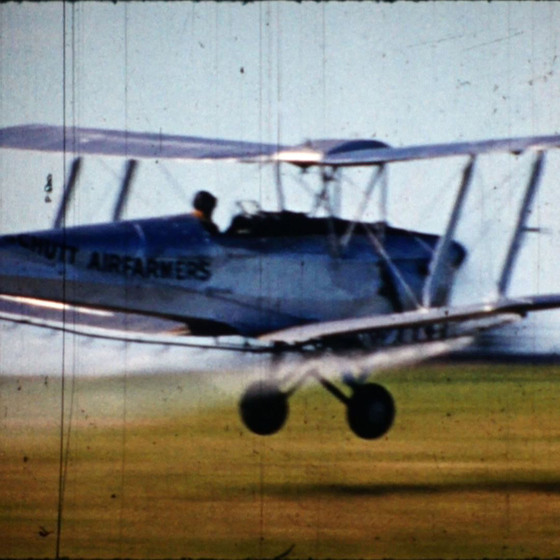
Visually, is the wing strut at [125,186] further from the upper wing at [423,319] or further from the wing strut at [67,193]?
the upper wing at [423,319]

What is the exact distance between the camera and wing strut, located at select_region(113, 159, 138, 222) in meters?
5.32

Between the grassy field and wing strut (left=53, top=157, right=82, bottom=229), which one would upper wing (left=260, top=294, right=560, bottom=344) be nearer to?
the grassy field

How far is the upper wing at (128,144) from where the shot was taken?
531cm

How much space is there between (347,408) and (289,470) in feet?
1.08

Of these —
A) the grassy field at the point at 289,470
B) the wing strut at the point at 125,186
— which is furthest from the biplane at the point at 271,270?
the grassy field at the point at 289,470

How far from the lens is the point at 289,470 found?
17.3 feet

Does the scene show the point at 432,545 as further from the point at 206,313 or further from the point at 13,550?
the point at 13,550

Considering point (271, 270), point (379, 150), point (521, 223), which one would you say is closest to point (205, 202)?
point (271, 270)

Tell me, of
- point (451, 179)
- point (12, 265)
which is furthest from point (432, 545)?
point (12, 265)

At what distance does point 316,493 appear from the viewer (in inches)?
208

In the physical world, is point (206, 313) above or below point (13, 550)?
above

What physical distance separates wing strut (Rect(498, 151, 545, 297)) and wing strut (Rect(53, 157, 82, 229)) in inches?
67.5

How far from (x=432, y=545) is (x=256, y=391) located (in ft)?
3.01

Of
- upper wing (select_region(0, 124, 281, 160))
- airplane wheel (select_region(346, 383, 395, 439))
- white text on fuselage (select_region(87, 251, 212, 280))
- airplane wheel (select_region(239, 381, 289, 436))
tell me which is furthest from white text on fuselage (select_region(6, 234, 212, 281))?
airplane wheel (select_region(346, 383, 395, 439))
